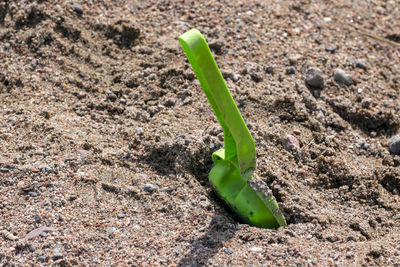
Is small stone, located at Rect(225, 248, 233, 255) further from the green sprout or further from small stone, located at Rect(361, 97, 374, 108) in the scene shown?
small stone, located at Rect(361, 97, 374, 108)

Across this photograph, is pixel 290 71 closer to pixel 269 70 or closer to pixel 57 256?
pixel 269 70

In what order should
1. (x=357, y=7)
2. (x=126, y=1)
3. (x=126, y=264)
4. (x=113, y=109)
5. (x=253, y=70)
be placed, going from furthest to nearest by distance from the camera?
1. (x=357, y=7)
2. (x=126, y=1)
3. (x=253, y=70)
4. (x=113, y=109)
5. (x=126, y=264)

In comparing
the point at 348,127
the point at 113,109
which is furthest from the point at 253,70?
the point at 113,109

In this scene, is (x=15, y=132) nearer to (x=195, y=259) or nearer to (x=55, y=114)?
(x=55, y=114)

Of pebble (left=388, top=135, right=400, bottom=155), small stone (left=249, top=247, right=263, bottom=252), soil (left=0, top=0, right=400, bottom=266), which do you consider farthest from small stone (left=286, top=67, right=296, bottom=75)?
small stone (left=249, top=247, right=263, bottom=252)


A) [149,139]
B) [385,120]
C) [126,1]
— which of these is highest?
[126,1]

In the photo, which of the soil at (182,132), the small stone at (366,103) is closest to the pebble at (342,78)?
the soil at (182,132)
